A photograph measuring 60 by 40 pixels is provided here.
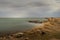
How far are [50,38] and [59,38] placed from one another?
112 cm

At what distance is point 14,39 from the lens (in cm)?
2183

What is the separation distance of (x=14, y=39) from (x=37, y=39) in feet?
13.6

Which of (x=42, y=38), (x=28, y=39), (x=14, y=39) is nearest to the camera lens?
(x=42, y=38)

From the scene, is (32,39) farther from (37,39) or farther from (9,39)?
(9,39)

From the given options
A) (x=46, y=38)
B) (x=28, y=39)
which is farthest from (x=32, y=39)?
(x=46, y=38)

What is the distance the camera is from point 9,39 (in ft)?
73.0

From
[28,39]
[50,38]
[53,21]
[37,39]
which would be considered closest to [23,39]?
[28,39]

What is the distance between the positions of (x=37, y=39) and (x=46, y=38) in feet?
3.68

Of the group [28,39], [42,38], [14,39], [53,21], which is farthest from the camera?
[53,21]

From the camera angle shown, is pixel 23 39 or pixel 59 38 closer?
pixel 59 38

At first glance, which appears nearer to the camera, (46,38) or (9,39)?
(46,38)

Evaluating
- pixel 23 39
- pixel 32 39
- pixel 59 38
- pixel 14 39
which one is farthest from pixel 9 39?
pixel 59 38

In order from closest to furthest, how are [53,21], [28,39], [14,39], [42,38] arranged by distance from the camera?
[42,38], [28,39], [14,39], [53,21]

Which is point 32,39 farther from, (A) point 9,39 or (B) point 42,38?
(A) point 9,39
